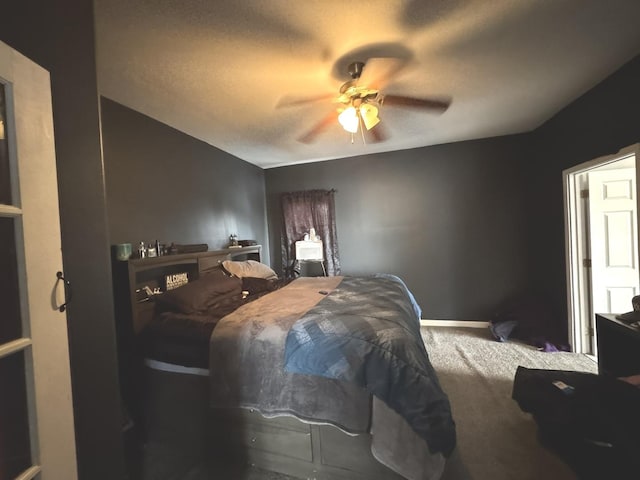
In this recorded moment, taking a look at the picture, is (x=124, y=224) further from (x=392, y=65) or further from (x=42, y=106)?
(x=392, y=65)

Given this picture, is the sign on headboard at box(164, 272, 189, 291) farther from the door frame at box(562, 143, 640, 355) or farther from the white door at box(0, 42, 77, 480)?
the door frame at box(562, 143, 640, 355)

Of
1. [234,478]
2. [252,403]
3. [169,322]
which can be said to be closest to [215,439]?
[234,478]

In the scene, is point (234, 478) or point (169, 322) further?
point (169, 322)

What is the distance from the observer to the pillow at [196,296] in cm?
196

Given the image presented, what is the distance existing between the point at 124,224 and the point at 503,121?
161 inches

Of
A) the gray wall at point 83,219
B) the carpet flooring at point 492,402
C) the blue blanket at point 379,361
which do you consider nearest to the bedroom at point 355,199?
the gray wall at point 83,219

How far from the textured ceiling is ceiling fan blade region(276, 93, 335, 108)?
6 cm

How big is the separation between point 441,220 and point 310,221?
2.00 metres

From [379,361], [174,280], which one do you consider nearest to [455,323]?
[379,361]

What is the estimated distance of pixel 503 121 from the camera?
2.99 meters

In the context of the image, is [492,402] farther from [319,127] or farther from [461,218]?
[319,127]

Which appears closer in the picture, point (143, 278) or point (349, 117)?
point (349, 117)

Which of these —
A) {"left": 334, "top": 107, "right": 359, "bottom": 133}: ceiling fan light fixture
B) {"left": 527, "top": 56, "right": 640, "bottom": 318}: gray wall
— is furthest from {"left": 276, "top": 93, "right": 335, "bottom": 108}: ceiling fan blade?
{"left": 527, "top": 56, "right": 640, "bottom": 318}: gray wall

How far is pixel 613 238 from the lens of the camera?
2.59 metres
